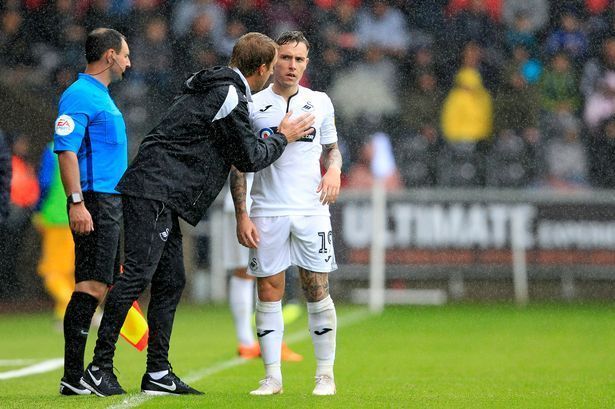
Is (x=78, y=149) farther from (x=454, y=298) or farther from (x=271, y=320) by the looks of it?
(x=454, y=298)

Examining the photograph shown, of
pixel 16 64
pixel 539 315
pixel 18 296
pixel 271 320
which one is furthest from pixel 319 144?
pixel 16 64

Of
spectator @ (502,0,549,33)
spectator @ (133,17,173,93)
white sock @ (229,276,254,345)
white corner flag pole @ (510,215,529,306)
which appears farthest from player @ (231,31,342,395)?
spectator @ (502,0,549,33)

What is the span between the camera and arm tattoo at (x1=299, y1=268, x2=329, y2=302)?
7070mm

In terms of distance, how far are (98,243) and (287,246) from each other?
1046 millimetres

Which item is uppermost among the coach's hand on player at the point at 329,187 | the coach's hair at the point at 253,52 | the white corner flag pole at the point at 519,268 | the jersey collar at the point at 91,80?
the coach's hair at the point at 253,52

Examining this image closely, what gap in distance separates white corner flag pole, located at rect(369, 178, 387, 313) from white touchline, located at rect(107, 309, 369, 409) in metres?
0.32

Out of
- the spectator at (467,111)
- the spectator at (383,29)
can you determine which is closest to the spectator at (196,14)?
the spectator at (383,29)

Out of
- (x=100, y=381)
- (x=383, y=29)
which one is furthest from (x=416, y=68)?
(x=100, y=381)

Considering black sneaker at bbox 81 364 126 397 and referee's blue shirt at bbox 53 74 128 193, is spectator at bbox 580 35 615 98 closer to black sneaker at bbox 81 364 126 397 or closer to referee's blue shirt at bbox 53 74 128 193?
referee's blue shirt at bbox 53 74 128 193

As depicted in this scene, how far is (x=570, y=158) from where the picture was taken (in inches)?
733

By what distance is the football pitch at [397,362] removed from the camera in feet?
22.4

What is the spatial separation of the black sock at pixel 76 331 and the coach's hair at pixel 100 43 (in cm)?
135

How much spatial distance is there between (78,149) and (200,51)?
12910 mm

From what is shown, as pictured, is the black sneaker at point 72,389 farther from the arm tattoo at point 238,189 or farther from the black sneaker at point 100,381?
the arm tattoo at point 238,189
